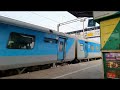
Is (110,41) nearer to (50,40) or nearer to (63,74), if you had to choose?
(63,74)

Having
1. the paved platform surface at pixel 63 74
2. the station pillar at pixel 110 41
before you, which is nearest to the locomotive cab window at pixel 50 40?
the paved platform surface at pixel 63 74

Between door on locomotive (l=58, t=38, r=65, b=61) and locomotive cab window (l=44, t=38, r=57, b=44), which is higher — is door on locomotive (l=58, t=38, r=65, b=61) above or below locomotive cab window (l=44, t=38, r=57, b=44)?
below

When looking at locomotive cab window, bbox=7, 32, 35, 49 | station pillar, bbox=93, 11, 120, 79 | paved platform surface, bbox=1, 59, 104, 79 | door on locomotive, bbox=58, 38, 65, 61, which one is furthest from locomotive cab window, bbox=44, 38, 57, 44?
station pillar, bbox=93, 11, 120, 79

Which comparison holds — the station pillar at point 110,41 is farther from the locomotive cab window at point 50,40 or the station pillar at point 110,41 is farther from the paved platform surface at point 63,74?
the locomotive cab window at point 50,40

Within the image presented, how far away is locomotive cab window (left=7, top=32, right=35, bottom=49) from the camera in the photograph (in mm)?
6742

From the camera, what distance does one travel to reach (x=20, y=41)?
7.19 m

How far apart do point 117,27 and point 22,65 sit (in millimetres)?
5279

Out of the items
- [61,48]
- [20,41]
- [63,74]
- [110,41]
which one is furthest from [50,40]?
[110,41]

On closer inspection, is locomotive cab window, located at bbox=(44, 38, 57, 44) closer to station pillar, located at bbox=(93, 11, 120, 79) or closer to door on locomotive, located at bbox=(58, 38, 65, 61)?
door on locomotive, located at bbox=(58, 38, 65, 61)
